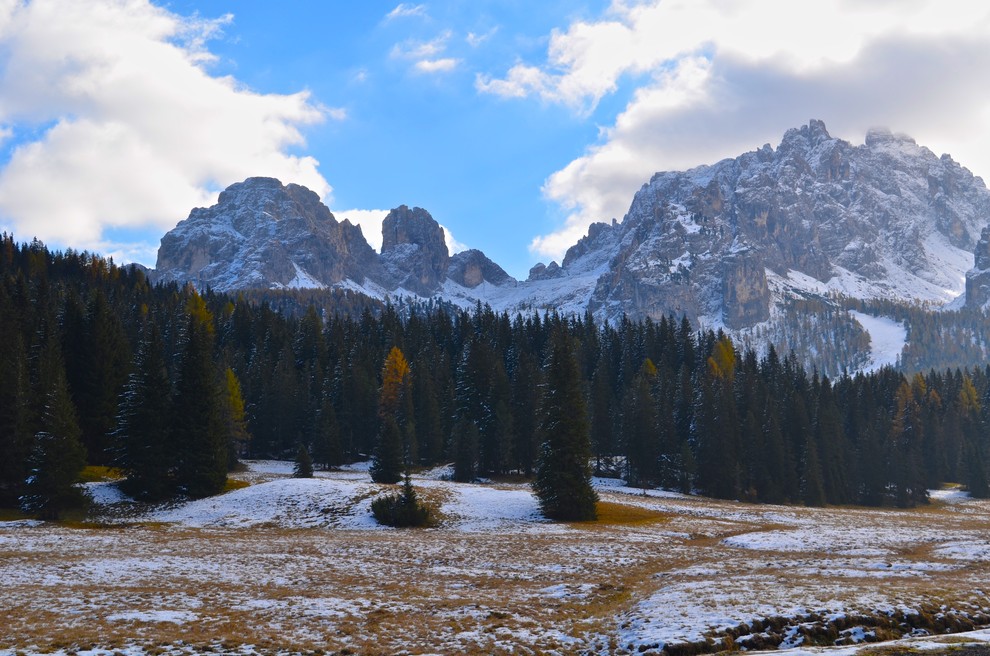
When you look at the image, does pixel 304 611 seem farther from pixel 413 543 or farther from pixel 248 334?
pixel 248 334

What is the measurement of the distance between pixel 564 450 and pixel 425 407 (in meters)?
41.0

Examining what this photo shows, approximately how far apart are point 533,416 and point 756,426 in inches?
1020

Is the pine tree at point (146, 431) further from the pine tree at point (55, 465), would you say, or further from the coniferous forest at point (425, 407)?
the pine tree at point (55, 465)

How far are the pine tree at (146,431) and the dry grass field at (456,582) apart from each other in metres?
2.48

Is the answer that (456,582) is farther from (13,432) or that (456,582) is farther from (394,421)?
(394,421)

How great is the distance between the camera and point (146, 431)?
167 feet

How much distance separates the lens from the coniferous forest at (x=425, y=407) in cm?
5122

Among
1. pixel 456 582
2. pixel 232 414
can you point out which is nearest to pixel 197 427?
pixel 232 414

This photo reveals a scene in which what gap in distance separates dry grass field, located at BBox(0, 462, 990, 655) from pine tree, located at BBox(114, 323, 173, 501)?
248 centimetres

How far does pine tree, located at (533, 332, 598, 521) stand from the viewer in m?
49.7

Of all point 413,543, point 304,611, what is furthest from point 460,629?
point 413,543

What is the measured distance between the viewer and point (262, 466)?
265 ft

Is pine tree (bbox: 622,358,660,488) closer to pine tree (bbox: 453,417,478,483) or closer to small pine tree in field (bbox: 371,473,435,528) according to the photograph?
pine tree (bbox: 453,417,478,483)

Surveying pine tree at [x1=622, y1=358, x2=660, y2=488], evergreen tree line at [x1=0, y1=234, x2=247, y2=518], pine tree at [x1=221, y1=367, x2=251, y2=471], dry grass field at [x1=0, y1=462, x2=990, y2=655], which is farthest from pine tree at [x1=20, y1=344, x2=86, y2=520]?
pine tree at [x1=622, y1=358, x2=660, y2=488]
